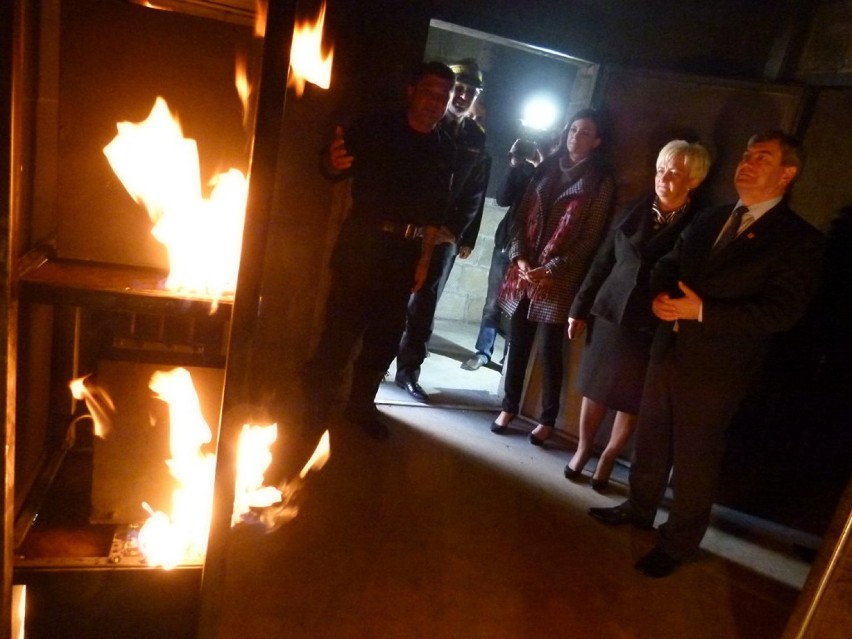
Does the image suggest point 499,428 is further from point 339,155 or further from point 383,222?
point 339,155

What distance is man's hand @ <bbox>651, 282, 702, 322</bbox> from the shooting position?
2436 millimetres

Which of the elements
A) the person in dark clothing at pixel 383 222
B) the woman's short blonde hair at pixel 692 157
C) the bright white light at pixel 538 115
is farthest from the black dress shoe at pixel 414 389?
the bright white light at pixel 538 115

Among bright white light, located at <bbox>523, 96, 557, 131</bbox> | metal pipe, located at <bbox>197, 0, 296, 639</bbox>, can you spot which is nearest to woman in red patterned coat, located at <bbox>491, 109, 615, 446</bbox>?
metal pipe, located at <bbox>197, 0, 296, 639</bbox>

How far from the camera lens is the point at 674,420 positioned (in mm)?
2617

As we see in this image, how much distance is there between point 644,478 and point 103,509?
220 centimetres

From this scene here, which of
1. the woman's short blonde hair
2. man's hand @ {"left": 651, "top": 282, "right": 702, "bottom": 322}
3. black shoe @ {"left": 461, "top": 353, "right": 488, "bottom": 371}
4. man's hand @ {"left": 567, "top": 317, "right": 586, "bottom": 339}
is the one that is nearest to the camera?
man's hand @ {"left": 651, "top": 282, "right": 702, "bottom": 322}

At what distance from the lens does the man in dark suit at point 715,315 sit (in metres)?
2.31

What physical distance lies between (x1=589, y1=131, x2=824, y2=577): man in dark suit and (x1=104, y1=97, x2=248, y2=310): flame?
1732mm

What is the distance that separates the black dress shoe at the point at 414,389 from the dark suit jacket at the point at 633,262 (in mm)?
1339

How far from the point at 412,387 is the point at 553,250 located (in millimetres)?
1301

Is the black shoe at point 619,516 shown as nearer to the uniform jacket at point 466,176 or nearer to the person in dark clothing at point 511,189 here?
the person in dark clothing at point 511,189

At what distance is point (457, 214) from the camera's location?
3887mm

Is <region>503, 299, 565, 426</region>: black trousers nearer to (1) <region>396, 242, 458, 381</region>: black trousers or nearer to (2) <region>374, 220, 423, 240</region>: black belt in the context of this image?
(1) <region>396, 242, 458, 381</region>: black trousers

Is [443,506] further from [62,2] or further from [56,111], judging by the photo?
[62,2]
